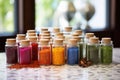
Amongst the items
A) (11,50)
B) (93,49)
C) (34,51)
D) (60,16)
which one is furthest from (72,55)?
(60,16)

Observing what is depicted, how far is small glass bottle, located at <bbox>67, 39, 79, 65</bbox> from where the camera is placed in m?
1.89

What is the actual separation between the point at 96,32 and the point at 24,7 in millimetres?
956

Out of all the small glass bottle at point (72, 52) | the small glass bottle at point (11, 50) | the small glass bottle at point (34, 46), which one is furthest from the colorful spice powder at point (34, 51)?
the small glass bottle at point (72, 52)

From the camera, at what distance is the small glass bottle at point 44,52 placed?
1.87 m

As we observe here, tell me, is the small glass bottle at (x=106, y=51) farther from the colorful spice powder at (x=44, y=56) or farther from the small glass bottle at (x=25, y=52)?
the small glass bottle at (x=25, y=52)

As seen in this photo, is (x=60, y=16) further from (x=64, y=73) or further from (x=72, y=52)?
(x=64, y=73)

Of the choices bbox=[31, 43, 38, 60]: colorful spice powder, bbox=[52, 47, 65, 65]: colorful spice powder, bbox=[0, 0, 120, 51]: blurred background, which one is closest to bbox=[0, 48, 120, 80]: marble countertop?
bbox=[52, 47, 65, 65]: colorful spice powder

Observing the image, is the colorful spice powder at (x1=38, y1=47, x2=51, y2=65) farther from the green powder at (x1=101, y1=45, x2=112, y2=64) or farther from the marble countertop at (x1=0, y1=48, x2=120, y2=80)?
the green powder at (x1=101, y1=45, x2=112, y2=64)

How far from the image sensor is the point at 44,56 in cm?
188

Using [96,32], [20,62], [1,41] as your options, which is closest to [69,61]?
[20,62]

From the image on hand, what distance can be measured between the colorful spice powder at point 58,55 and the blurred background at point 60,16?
144cm

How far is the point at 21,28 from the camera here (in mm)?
3428

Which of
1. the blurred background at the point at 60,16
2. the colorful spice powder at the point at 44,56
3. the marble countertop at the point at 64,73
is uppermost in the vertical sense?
the blurred background at the point at 60,16

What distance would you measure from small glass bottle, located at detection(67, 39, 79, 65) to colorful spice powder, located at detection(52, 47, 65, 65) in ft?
0.13
